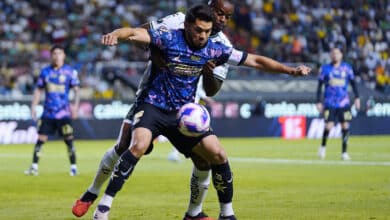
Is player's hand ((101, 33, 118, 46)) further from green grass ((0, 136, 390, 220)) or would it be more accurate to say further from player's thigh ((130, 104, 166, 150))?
green grass ((0, 136, 390, 220))

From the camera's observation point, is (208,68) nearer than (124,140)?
Yes

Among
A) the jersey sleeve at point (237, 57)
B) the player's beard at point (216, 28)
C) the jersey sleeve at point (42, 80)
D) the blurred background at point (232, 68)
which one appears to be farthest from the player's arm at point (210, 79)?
the blurred background at point (232, 68)

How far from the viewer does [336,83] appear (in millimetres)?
23922

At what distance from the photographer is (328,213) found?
11586 mm

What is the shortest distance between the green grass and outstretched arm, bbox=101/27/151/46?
7.88 feet

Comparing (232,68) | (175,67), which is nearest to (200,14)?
(175,67)

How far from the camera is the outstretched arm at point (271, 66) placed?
32.7 feet

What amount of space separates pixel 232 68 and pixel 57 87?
17.2m

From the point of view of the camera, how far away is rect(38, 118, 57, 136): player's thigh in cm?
1888

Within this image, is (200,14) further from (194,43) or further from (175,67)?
(175,67)

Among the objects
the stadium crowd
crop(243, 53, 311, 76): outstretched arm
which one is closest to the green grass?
crop(243, 53, 311, 76): outstretched arm

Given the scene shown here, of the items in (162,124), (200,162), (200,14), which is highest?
(200,14)

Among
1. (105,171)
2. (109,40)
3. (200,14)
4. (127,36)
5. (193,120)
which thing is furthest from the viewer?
(105,171)

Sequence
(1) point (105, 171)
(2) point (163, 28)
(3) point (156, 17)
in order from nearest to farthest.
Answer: (2) point (163, 28) → (1) point (105, 171) → (3) point (156, 17)
